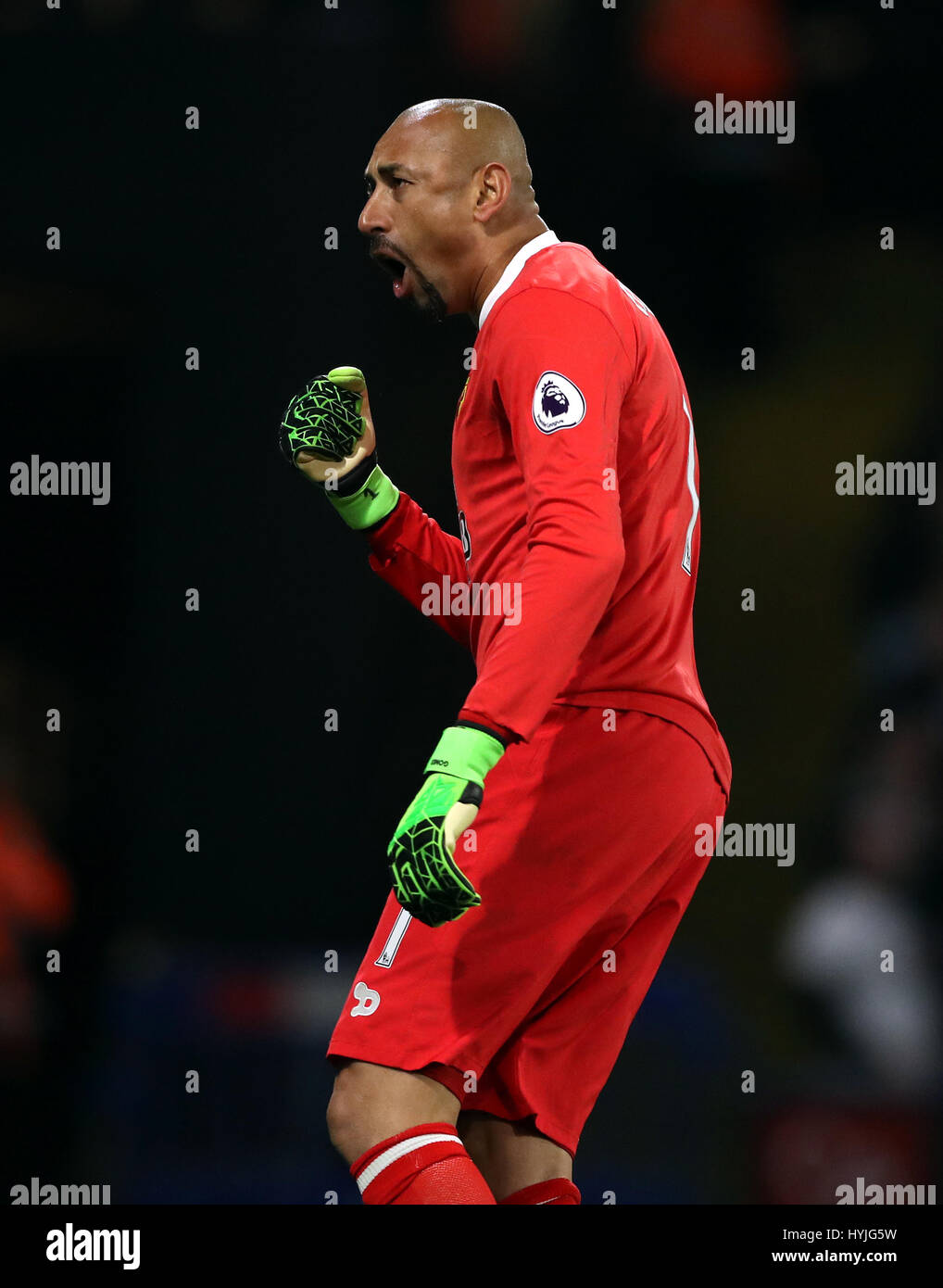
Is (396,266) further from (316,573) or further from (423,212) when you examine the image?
(316,573)

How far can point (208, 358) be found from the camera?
346 centimetres

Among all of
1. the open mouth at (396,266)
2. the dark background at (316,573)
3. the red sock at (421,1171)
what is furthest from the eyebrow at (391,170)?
the red sock at (421,1171)

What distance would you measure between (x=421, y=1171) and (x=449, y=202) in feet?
4.21

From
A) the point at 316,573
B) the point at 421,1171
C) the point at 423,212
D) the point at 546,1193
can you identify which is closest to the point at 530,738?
the point at 421,1171

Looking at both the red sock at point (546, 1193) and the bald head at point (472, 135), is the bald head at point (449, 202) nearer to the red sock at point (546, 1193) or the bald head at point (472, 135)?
the bald head at point (472, 135)

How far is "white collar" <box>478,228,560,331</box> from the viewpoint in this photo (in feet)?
7.13

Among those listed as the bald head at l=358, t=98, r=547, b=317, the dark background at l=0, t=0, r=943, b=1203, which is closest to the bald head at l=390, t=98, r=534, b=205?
the bald head at l=358, t=98, r=547, b=317

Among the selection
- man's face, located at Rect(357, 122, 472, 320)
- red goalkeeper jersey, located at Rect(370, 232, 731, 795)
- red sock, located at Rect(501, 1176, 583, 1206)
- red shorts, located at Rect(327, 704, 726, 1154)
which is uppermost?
man's face, located at Rect(357, 122, 472, 320)

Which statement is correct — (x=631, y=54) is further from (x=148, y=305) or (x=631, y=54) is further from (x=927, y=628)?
(x=927, y=628)

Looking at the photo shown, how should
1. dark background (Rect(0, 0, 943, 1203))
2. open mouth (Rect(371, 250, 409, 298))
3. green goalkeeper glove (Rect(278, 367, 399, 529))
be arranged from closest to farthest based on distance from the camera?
open mouth (Rect(371, 250, 409, 298)), green goalkeeper glove (Rect(278, 367, 399, 529)), dark background (Rect(0, 0, 943, 1203))

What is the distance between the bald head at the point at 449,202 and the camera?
2.22 metres

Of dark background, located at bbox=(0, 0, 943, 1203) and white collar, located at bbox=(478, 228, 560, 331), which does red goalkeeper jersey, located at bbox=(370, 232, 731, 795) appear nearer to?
white collar, located at bbox=(478, 228, 560, 331)

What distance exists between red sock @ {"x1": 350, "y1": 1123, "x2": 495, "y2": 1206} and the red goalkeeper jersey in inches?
21.2

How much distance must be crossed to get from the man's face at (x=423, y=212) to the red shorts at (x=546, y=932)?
2.10 feet
